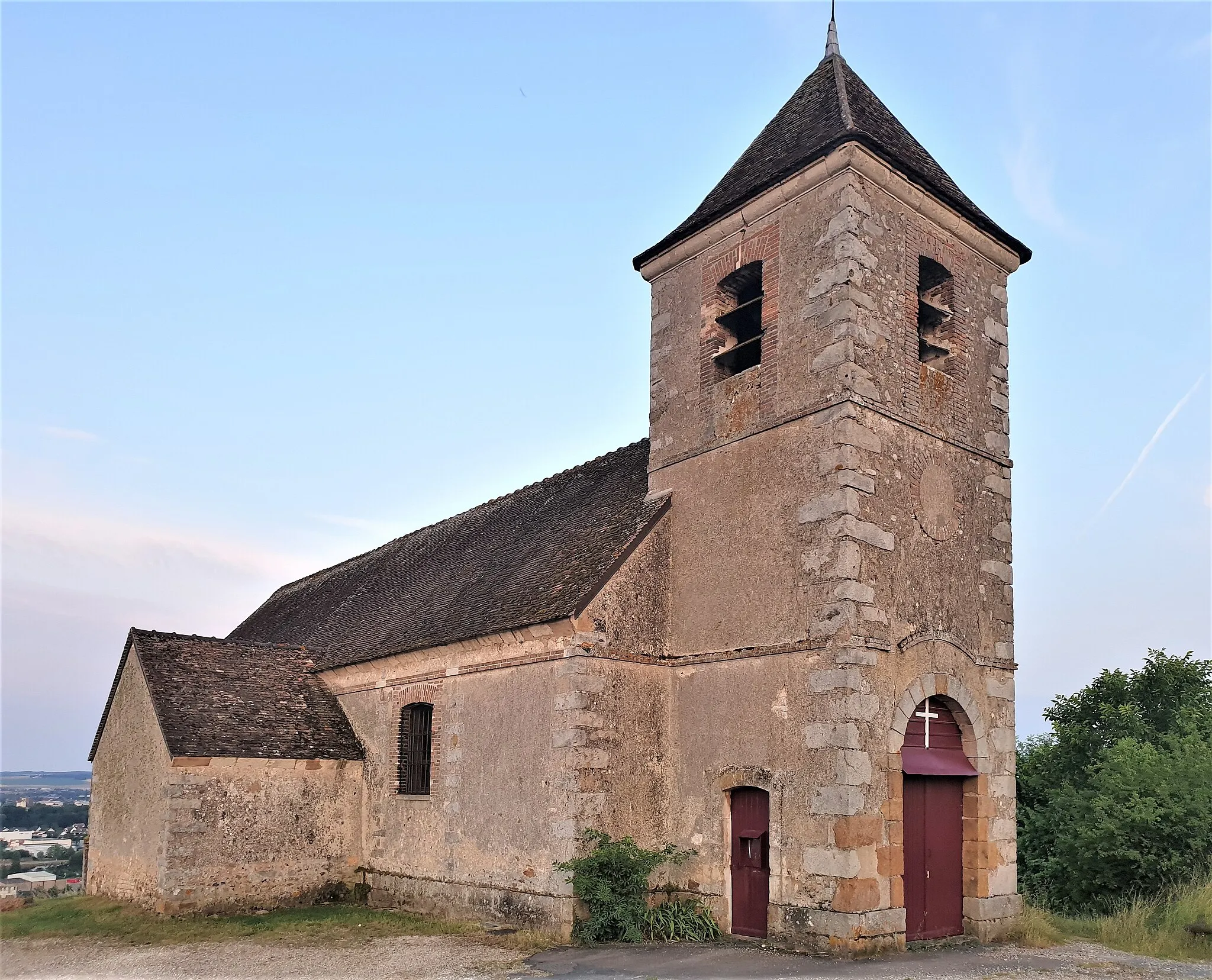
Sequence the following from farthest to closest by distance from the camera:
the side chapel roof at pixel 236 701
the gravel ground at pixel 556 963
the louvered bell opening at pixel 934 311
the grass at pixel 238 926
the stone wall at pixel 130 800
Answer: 1. the side chapel roof at pixel 236 701
2. the stone wall at pixel 130 800
3. the louvered bell opening at pixel 934 311
4. the grass at pixel 238 926
5. the gravel ground at pixel 556 963

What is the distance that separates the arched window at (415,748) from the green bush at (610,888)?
390 centimetres

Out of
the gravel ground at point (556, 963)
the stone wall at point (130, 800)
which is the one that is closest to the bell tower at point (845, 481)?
the gravel ground at point (556, 963)

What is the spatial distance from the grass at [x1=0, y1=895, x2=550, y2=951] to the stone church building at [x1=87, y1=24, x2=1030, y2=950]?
310mm

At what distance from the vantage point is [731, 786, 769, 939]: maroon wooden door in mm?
10961

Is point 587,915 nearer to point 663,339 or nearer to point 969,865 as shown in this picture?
point 969,865

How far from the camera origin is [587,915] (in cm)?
1136

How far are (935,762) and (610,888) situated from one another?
386 cm

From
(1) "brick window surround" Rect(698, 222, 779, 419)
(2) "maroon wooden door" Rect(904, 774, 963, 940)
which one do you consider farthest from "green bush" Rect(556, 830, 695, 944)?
(1) "brick window surround" Rect(698, 222, 779, 419)

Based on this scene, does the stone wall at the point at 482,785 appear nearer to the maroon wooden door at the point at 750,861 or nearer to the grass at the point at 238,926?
the grass at the point at 238,926

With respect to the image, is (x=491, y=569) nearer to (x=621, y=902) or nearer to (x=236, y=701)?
(x=236, y=701)

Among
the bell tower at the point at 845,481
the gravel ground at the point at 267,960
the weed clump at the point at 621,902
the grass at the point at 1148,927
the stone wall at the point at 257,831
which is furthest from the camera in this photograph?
the stone wall at the point at 257,831

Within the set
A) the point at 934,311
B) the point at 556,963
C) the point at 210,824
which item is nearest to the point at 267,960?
the point at 556,963

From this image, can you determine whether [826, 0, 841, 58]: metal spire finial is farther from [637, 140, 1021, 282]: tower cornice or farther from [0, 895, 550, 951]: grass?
[0, 895, 550, 951]: grass

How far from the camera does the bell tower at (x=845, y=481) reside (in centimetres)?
1053
